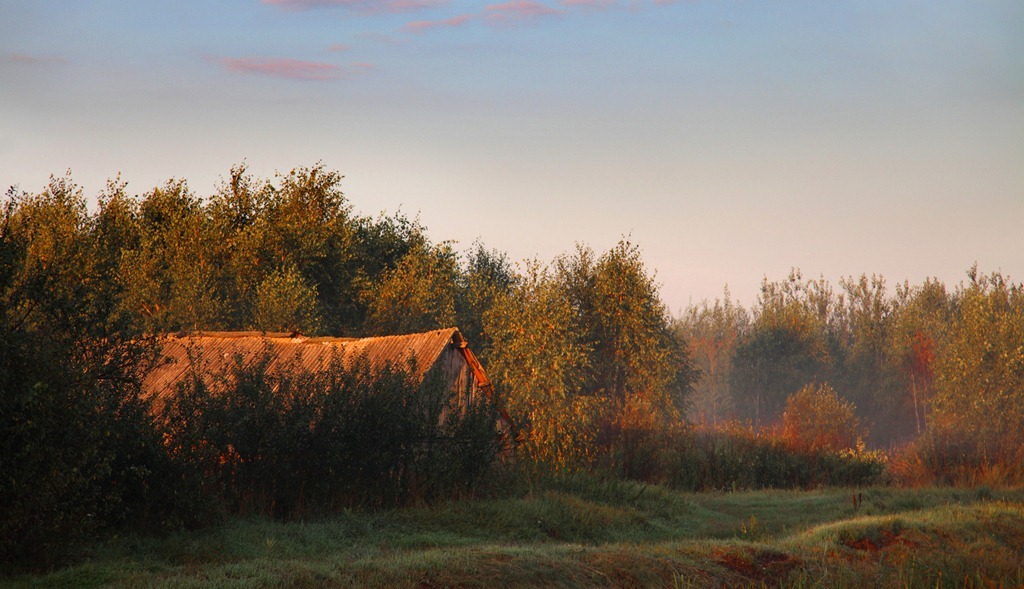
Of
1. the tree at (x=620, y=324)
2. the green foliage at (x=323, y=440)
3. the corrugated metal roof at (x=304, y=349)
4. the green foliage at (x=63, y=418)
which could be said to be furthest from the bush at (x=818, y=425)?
the green foliage at (x=63, y=418)

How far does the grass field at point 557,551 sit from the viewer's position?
11.3 metres

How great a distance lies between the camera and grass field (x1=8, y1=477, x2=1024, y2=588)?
36.9ft

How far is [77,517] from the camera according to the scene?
11477mm

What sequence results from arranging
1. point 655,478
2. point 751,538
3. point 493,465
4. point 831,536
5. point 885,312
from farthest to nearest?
point 885,312 → point 655,478 → point 493,465 → point 751,538 → point 831,536

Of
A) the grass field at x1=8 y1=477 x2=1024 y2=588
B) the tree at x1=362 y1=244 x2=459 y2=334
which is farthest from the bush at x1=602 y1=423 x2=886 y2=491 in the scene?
the tree at x1=362 y1=244 x2=459 y2=334

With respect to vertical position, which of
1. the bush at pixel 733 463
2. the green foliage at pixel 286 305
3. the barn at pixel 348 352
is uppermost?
the green foliage at pixel 286 305

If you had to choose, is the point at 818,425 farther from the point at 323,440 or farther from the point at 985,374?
the point at 323,440

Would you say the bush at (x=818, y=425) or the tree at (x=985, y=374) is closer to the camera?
the bush at (x=818, y=425)

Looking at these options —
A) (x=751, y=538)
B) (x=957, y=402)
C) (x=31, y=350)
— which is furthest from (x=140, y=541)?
(x=957, y=402)

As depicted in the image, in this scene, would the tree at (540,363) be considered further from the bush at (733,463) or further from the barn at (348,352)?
the barn at (348,352)

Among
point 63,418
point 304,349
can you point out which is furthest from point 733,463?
point 63,418

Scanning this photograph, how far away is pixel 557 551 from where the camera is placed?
13.2 m

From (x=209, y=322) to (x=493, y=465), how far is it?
2072 centimetres

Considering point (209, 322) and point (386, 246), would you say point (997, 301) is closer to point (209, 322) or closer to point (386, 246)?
point (386, 246)
